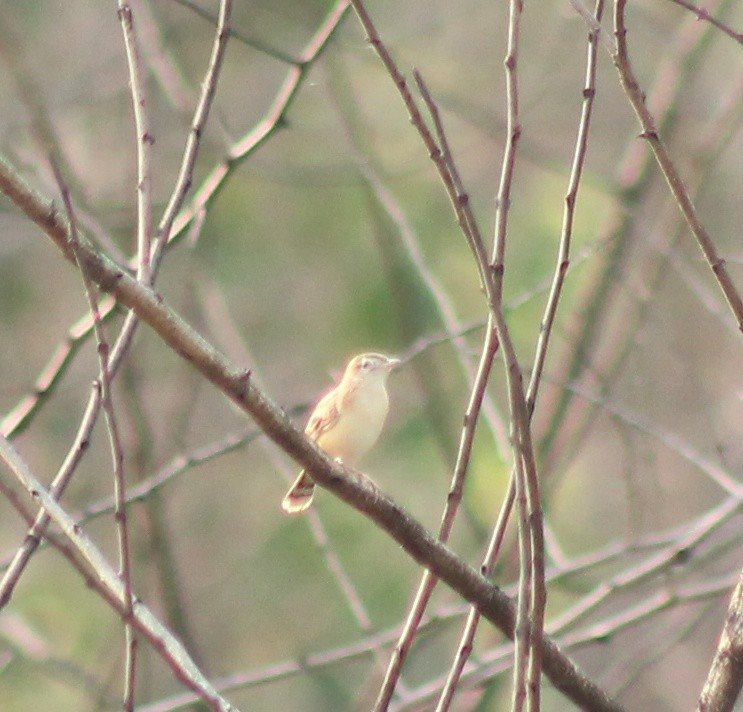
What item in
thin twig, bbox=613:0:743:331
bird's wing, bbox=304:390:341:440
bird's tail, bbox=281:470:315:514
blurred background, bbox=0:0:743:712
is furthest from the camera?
blurred background, bbox=0:0:743:712

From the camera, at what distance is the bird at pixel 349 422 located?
183 inches

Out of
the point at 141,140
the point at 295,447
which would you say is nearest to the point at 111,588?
Result: the point at 295,447

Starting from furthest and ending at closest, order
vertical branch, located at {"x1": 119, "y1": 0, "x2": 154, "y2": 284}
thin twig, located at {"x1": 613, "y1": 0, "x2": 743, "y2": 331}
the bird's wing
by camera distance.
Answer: the bird's wing, vertical branch, located at {"x1": 119, "y1": 0, "x2": 154, "y2": 284}, thin twig, located at {"x1": 613, "y1": 0, "x2": 743, "y2": 331}

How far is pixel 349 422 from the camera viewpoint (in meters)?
4.80

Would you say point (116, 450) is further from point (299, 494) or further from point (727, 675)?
point (299, 494)

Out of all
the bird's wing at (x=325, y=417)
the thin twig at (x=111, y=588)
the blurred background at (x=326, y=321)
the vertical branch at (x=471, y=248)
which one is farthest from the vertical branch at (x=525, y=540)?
the blurred background at (x=326, y=321)

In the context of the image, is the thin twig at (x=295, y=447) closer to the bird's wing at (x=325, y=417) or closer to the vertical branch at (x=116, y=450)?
the vertical branch at (x=116, y=450)

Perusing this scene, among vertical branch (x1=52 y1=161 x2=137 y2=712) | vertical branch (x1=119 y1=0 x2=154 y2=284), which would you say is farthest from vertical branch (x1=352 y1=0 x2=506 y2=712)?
vertical branch (x1=119 y1=0 x2=154 y2=284)

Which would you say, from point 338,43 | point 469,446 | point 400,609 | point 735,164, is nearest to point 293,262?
point 400,609

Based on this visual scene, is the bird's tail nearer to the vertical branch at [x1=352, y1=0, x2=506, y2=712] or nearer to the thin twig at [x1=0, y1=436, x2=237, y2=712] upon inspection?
the vertical branch at [x1=352, y1=0, x2=506, y2=712]

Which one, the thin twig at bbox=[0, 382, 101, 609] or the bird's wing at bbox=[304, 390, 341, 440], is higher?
the bird's wing at bbox=[304, 390, 341, 440]

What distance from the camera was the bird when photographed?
15.3ft

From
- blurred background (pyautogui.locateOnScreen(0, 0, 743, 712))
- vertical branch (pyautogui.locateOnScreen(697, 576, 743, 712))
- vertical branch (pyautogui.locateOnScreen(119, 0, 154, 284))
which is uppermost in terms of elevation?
blurred background (pyautogui.locateOnScreen(0, 0, 743, 712))

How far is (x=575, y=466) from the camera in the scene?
436 inches
